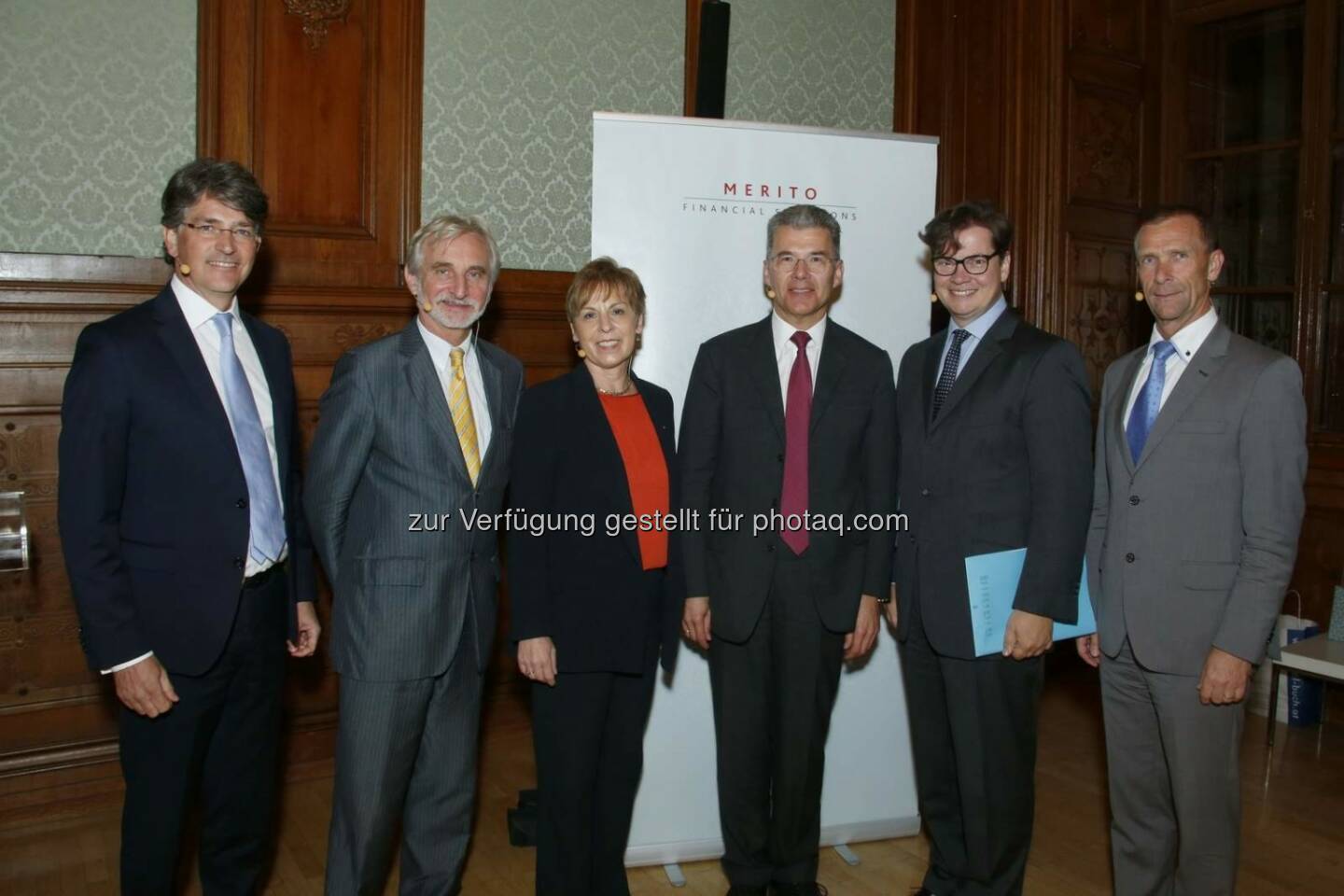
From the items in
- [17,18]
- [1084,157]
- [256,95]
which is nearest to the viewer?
[17,18]

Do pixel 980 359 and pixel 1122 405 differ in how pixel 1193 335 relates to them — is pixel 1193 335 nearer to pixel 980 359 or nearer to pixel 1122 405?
pixel 1122 405

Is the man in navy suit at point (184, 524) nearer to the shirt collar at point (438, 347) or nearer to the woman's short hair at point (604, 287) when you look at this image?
the shirt collar at point (438, 347)

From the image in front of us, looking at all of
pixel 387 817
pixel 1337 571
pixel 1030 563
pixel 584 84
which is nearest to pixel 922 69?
pixel 584 84

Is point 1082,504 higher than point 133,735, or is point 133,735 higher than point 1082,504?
point 1082,504

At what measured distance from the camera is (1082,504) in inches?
90.1

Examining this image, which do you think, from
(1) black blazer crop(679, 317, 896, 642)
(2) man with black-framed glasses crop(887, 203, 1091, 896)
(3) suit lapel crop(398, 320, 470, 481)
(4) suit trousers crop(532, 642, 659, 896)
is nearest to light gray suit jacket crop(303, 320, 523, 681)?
(3) suit lapel crop(398, 320, 470, 481)

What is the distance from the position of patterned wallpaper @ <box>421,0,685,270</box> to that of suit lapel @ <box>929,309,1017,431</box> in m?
1.95

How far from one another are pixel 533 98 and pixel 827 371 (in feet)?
6.17

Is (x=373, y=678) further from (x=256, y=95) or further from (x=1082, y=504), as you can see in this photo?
(x=256, y=95)

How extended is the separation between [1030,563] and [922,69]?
2979 mm

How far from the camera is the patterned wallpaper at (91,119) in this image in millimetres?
3053

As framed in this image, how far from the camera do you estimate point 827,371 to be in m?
2.55

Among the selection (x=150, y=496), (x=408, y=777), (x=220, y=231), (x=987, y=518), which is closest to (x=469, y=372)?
(x=220, y=231)

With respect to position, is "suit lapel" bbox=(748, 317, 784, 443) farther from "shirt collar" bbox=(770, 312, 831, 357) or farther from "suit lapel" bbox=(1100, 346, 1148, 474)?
"suit lapel" bbox=(1100, 346, 1148, 474)
